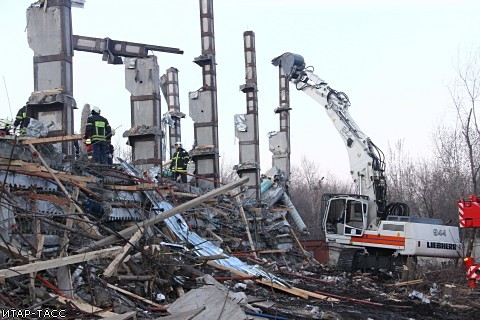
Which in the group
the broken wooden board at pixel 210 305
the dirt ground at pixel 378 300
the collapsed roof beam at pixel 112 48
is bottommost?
the dirt ground at pixel 378 300

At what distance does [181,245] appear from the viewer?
11.1m

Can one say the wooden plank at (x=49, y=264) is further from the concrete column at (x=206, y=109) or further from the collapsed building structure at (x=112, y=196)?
the concrete column at (x=206, y=109)

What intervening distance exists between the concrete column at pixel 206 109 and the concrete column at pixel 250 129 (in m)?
2.51

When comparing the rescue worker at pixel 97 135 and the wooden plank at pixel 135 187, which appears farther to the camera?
the rescue worker at pixel 97 135

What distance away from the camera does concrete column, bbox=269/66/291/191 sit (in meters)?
29.6

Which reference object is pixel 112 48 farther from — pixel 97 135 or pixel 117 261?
pixel 117 261

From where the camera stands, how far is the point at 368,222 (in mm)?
18375

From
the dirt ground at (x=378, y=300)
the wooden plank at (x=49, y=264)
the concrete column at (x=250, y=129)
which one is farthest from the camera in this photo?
the concrete column at (x=250, y=129)

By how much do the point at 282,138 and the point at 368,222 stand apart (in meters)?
12.0

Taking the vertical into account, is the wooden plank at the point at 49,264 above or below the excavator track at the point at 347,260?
above

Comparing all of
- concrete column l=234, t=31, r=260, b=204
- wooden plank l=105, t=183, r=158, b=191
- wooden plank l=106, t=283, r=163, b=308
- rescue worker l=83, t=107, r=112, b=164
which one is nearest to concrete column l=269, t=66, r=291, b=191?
concrete column l=234, t=31, r=260, b=204

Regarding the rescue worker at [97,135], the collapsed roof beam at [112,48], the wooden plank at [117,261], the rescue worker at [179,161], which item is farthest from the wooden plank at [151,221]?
the rescue worker at [179,161]

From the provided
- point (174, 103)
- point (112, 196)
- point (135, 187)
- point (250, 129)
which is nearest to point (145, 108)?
point (135, 187)

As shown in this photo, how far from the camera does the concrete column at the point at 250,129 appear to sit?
22.8m
